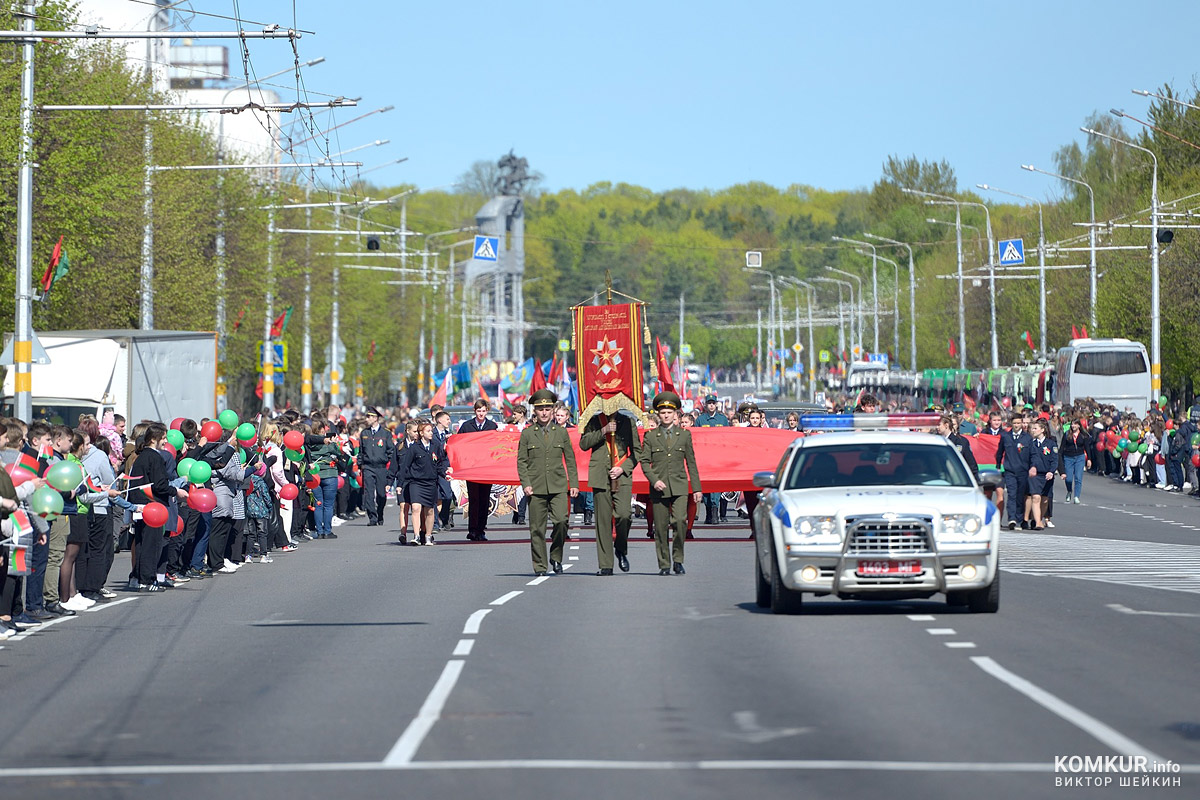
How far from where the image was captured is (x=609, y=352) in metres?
26.9

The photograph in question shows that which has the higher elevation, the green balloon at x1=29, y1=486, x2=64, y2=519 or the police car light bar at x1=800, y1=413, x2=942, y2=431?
the police car light bar at x1=800, y1=413, x2=942, y2=431

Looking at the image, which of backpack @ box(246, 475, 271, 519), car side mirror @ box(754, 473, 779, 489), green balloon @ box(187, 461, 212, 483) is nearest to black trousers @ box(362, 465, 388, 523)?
backpack @ box(246, 475, 271, 519)

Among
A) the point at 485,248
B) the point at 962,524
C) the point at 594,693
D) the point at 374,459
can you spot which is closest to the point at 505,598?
the point at 962,524

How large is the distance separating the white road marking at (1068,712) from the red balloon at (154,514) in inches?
359

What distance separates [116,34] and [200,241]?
2634 cm

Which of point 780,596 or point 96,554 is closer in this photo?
point 780,596

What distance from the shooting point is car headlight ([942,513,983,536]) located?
52.9 feet

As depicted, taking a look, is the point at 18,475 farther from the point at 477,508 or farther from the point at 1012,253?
the point at 1012,253

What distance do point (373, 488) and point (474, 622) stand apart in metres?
18.5

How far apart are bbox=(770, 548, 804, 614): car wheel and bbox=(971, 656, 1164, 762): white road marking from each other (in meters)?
3.02

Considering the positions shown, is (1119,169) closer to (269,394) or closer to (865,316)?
(865,316)

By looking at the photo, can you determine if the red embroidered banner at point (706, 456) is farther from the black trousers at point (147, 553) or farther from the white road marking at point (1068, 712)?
the white road marking at point (1068, 712)

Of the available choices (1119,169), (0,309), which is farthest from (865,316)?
(0,309)

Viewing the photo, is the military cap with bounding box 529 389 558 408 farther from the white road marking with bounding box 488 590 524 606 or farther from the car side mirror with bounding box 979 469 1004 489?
the car side mirror with bounding box 979 469 1004 489
